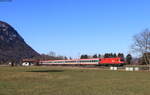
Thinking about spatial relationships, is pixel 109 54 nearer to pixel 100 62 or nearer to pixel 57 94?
pixel 100 62

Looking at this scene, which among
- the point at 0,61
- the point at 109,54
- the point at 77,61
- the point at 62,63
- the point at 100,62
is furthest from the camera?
the point at 0,61

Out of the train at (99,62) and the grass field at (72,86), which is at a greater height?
the train at (99,62)

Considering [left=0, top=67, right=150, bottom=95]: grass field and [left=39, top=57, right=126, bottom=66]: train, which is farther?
[left=39, top=57, right=126, bottom=66]: train

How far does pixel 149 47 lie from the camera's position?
3221 inches

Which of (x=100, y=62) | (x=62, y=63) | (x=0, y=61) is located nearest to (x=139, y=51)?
(x=100, y=62)

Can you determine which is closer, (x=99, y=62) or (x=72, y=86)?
(x=72, y=86)

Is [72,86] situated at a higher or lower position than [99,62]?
Result: lower

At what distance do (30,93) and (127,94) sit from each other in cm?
663

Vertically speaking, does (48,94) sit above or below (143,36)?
below

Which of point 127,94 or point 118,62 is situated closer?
point 127,94

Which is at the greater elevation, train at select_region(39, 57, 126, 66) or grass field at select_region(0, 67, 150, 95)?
train at select_region(39, 57, 126, 66)

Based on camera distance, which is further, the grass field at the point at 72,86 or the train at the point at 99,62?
the train at the point at 99,62

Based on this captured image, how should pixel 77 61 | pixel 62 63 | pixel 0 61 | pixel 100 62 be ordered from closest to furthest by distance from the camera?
1. pixel 100 62
2. pixel 77 61
3. pixel 62 63
4. pixel 0 61

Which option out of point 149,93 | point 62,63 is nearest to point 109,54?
point 62,63
